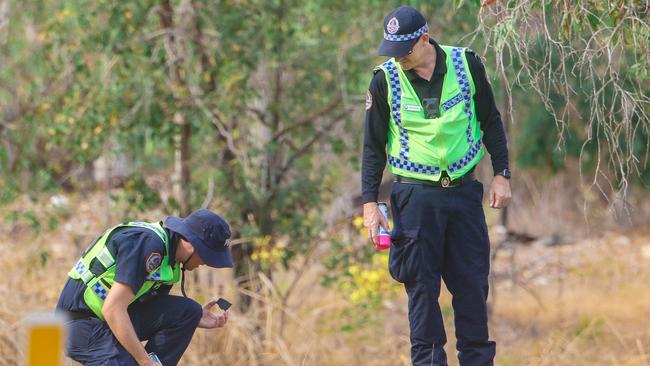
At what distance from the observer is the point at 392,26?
4945 mm

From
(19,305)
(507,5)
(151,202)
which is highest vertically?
(507,5)

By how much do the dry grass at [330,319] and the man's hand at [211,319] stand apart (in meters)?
1.66

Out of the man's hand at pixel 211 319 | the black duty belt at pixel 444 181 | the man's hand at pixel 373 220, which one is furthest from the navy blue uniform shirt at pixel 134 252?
the black duty belt at pixel 444 181

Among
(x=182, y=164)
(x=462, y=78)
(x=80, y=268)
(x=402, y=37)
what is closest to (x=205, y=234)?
(x=80, y=268)

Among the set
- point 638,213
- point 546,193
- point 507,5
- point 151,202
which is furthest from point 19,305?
point 638,213

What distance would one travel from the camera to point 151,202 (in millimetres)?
8742

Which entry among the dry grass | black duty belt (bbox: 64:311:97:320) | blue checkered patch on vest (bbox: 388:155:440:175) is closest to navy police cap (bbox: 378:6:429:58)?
blue checkered patch on vest (bbox: 388:155:440:175)

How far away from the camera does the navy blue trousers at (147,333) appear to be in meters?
5.16

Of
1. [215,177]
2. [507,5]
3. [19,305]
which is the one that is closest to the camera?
[507,5]

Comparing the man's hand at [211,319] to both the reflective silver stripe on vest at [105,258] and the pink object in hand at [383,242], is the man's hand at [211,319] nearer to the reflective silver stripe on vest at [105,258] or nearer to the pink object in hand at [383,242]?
the reflective silver stripe on vest at [105,258]

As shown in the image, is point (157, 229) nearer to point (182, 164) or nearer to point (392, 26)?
point (392, 26)

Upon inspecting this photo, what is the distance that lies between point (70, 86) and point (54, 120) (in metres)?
0.31

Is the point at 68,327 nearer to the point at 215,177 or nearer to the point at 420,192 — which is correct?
the point at 420,192

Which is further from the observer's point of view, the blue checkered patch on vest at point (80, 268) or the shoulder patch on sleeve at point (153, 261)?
the blue checkered patch on vest at point (80, 268)
